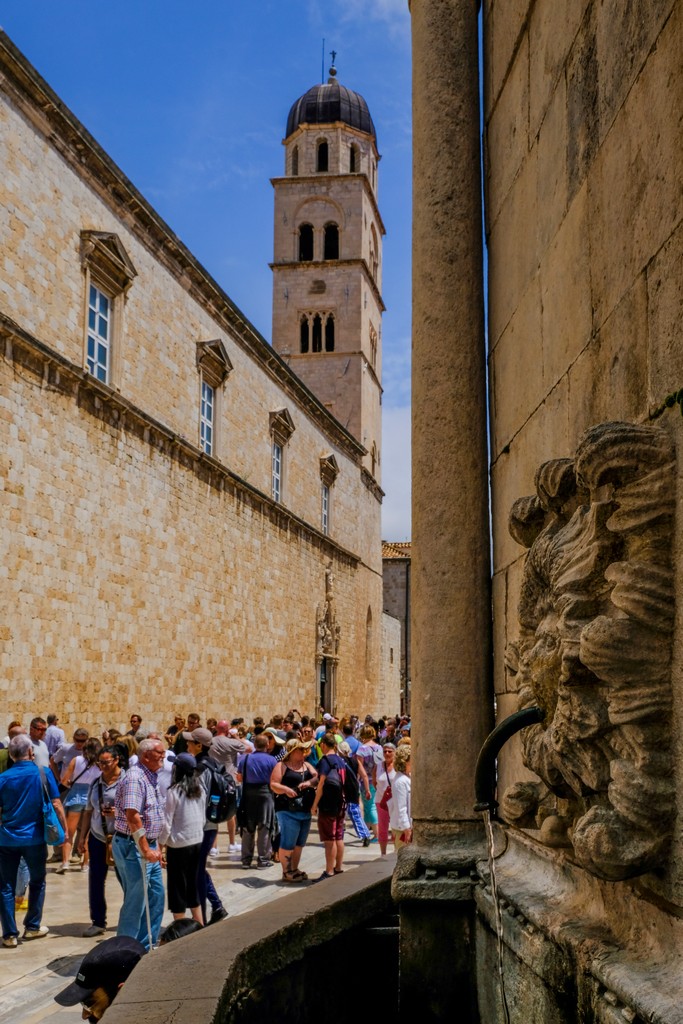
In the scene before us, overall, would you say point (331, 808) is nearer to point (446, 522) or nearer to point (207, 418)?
point (446, 522)

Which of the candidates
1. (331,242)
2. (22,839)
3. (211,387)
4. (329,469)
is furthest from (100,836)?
(331,242)

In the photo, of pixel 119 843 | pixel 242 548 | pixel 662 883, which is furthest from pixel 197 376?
pixel 662 883

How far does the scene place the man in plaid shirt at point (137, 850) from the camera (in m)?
7.25

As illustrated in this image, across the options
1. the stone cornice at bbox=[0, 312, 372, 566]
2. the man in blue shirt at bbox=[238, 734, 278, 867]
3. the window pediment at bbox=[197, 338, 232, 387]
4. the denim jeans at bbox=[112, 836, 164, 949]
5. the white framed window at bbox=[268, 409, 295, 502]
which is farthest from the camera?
the white framed window at bbox=[268, 409, 295, 502]

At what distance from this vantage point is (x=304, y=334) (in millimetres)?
47094

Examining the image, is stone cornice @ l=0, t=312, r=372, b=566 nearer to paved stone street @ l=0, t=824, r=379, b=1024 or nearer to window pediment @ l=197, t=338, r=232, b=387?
window pediment @ l=197, t=338, r=232, b=387

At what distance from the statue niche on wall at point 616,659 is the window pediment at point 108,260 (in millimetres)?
16169

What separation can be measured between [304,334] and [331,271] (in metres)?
3.04

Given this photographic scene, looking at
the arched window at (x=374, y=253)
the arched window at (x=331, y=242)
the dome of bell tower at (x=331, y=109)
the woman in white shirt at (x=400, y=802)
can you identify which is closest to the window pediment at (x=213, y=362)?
the woman in white shirt at (x=400, y=802)

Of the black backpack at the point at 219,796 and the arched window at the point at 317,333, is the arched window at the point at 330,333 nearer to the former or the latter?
the arched window at the point at 317,333

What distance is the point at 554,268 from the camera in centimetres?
284

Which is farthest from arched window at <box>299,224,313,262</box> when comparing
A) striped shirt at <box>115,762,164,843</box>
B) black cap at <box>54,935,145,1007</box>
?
black cap at <box>54,935,145,1007</box>

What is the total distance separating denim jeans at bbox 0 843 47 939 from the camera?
26.3ft

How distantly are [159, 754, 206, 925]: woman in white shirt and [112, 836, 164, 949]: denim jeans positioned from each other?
0.31m
